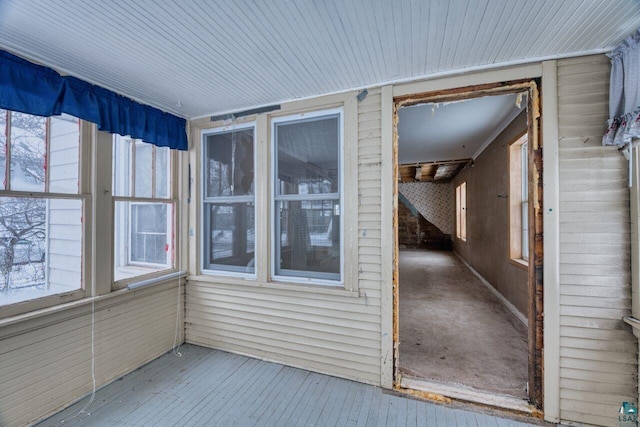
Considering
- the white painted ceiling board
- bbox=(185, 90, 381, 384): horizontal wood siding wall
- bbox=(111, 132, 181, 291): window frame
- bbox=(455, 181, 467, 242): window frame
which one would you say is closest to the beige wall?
the white painted ceiling board

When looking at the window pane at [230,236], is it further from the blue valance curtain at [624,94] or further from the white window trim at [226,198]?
the blue valance curtain at [624,94]

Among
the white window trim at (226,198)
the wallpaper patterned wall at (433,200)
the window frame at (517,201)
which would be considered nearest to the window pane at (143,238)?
the white window trim at (226,198)

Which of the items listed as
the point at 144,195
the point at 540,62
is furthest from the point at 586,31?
the point at 144,195

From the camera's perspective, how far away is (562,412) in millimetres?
1807

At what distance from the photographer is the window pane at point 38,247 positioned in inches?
68.7

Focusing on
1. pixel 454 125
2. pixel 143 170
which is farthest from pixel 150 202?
pixel 454 125

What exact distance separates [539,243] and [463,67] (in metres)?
1.40

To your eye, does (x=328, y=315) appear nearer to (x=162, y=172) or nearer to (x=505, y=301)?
(x=162, y=172)

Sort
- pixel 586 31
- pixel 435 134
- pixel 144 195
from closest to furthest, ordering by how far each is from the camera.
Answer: pixel 586 31, pixel 144 195, pixel 435 134

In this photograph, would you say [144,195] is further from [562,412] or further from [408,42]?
[562,412]

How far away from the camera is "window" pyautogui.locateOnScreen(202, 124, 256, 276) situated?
274 cm

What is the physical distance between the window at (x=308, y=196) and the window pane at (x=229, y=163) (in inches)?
13.1

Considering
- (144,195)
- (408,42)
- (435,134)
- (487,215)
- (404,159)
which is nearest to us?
(408,42)

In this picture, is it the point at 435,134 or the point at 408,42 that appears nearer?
the point at 408,42
